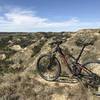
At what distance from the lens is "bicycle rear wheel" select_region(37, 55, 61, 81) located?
1427 cm

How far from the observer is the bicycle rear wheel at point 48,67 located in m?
14.3

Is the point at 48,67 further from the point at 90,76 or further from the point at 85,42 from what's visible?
the point at 90,76

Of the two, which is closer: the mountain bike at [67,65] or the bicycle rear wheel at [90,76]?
the bicycle rear wheel at [90,76]

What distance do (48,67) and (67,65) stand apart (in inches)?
57.3

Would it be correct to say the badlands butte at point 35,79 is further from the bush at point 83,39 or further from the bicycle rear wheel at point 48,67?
the bicycle rear wheel at point 48,67

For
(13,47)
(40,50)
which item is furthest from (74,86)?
(13,47)

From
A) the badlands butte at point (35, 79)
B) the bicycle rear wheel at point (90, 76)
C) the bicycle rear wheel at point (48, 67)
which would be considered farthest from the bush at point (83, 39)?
the bicycle rear wheel at point (90, 76)

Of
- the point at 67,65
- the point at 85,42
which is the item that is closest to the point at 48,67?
the point at 67,65

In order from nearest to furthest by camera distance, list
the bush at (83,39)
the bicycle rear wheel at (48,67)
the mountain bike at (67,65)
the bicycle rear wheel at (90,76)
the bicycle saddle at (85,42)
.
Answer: the bicycle rear wheel at (90,76) < the mountain bike at (67,65) < the bicycle saddle at (85,42) < the bicycle rear wheel at (48,67) < the bush at (83,39)

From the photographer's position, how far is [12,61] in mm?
19031

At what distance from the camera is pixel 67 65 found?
13758 millimetres

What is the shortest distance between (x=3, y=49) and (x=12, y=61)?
3.93 meters

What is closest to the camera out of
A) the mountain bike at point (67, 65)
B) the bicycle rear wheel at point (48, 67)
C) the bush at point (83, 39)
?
the mountain bike at point (67, 65)

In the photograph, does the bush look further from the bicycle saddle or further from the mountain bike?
the mountain bike
